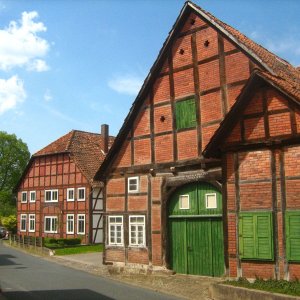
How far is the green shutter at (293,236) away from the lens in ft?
38.4

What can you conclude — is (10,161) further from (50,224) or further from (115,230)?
(115,230)

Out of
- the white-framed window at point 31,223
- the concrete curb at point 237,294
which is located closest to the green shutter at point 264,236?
the concrete curb at point 237,294

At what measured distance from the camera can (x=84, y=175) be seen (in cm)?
3391

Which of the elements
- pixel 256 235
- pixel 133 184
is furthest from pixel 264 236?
pixel 133 184

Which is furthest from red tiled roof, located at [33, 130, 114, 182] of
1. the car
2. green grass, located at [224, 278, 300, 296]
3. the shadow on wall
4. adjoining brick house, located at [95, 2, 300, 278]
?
green grass, located at [224, 278, 300, 296]

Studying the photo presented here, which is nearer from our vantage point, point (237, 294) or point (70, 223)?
point (237, 294)

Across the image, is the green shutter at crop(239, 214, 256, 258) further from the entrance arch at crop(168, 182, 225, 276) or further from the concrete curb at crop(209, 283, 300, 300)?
the entrance arch at crop(168, 182, 225, 276)

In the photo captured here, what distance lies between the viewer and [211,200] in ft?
51.5

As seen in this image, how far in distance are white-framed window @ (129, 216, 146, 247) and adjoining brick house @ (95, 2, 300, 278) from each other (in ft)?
0.14

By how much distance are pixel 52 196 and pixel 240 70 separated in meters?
26.0

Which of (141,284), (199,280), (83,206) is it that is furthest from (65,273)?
(83,206)

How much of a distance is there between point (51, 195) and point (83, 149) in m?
5.01

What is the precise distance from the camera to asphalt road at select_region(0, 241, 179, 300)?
12047 mm

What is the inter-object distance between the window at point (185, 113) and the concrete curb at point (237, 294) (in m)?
6.68
